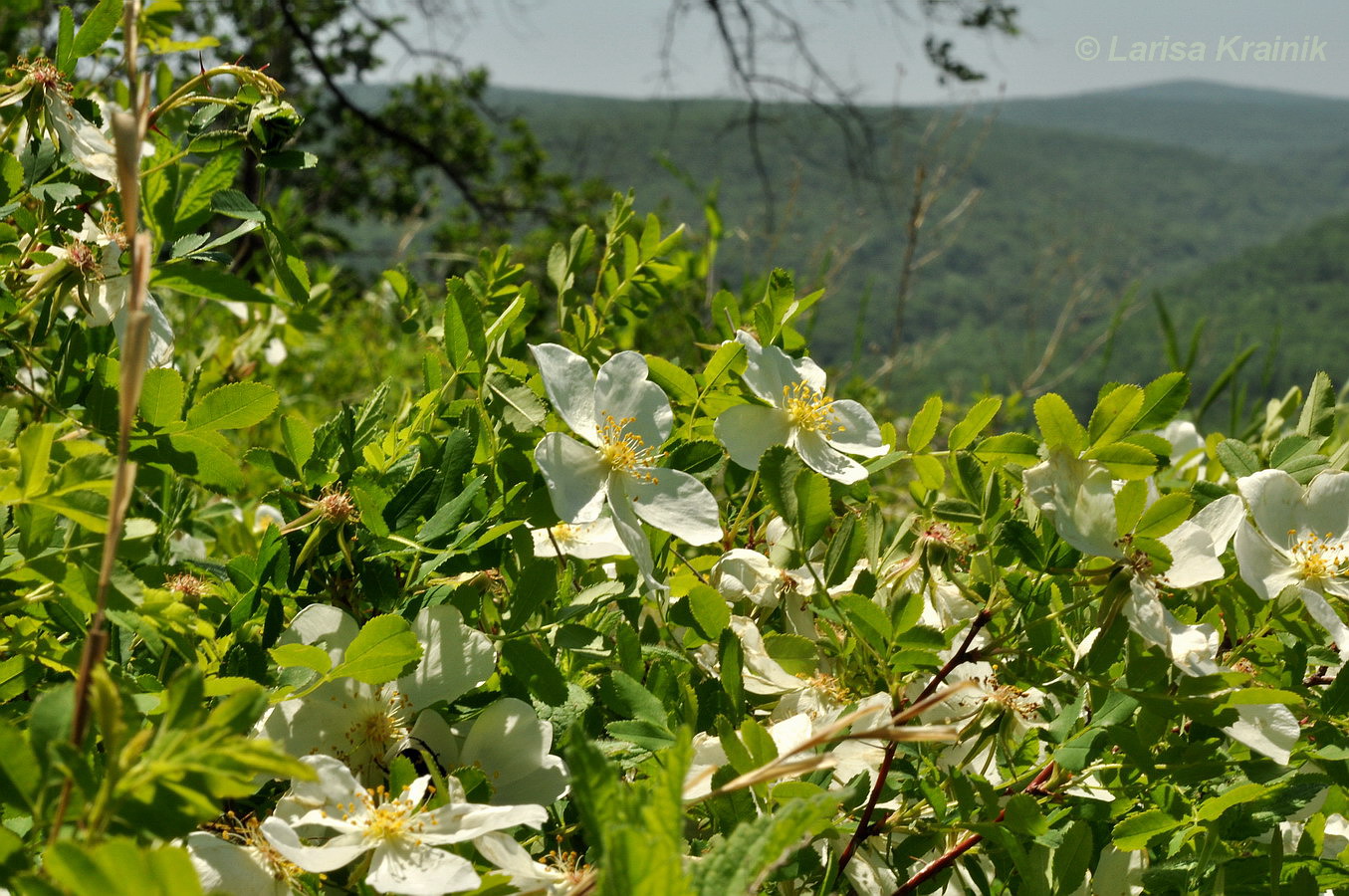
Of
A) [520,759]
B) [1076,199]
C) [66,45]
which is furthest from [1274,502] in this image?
[1076,199]

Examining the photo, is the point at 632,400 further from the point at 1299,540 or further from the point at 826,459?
the point at 1299,540

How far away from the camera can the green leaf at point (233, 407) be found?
79cm

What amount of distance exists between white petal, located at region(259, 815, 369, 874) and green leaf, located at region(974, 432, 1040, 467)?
2.02ft

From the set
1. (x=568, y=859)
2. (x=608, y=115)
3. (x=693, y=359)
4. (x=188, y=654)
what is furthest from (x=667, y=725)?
(x=608, y=115)

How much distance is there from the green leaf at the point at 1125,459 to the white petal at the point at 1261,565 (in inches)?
5.9

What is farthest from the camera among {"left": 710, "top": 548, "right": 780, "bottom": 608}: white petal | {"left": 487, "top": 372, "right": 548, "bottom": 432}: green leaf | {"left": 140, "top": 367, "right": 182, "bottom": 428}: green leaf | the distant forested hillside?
the distant forested hillside

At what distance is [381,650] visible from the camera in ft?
2.32

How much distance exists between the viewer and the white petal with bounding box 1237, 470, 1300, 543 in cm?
93

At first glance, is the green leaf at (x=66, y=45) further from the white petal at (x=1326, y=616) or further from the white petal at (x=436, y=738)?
the white petal at (x=1326, y=616)

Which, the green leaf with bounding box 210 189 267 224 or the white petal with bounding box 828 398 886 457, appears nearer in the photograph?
the green leaf with bounding box 210 189 267 224

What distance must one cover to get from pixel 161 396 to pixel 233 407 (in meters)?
0.05

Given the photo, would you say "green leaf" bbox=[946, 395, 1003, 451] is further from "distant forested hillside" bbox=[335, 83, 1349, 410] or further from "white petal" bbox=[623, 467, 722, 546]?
"distant forested hillside" bbox=[335, 83, 1349, 410]

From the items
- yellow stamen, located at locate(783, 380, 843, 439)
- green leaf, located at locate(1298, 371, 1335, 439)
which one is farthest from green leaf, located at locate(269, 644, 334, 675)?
green leaf, located at locate(1298, 371, 1335, 439)

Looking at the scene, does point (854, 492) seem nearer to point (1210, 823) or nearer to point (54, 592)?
point (1210, 823)
